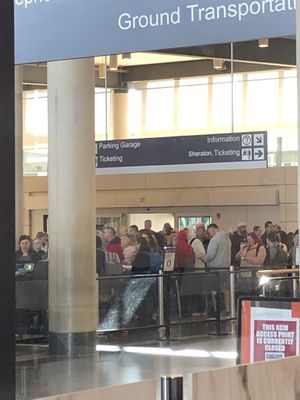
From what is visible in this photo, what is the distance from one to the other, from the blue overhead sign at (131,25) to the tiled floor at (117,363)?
3.63 metres

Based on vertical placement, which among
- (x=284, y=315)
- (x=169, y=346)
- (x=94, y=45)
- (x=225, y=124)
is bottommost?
(x=169, y=346)

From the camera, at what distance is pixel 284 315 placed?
15.5ft

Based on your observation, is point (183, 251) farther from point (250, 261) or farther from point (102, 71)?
point (102, 71)

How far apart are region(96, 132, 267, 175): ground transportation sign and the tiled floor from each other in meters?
3.96

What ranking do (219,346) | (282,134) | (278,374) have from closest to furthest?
1. (278,374)
2. (219,346)
3. (282,134)

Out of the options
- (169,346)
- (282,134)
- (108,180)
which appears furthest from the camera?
(108,180)

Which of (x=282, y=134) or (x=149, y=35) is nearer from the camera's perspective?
(x=149, y=35)

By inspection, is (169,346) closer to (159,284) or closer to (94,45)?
(159,284)

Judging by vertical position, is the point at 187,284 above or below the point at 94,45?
below

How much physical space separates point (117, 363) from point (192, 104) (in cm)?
1266

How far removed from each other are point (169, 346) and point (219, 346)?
1207mm

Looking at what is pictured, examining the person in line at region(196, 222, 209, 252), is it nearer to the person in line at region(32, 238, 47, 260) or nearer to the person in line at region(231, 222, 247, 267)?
the person in line at region(231, 222, 247, 267)

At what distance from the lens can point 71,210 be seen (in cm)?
1134

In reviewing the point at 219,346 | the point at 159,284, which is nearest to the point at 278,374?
the point at 219,346
